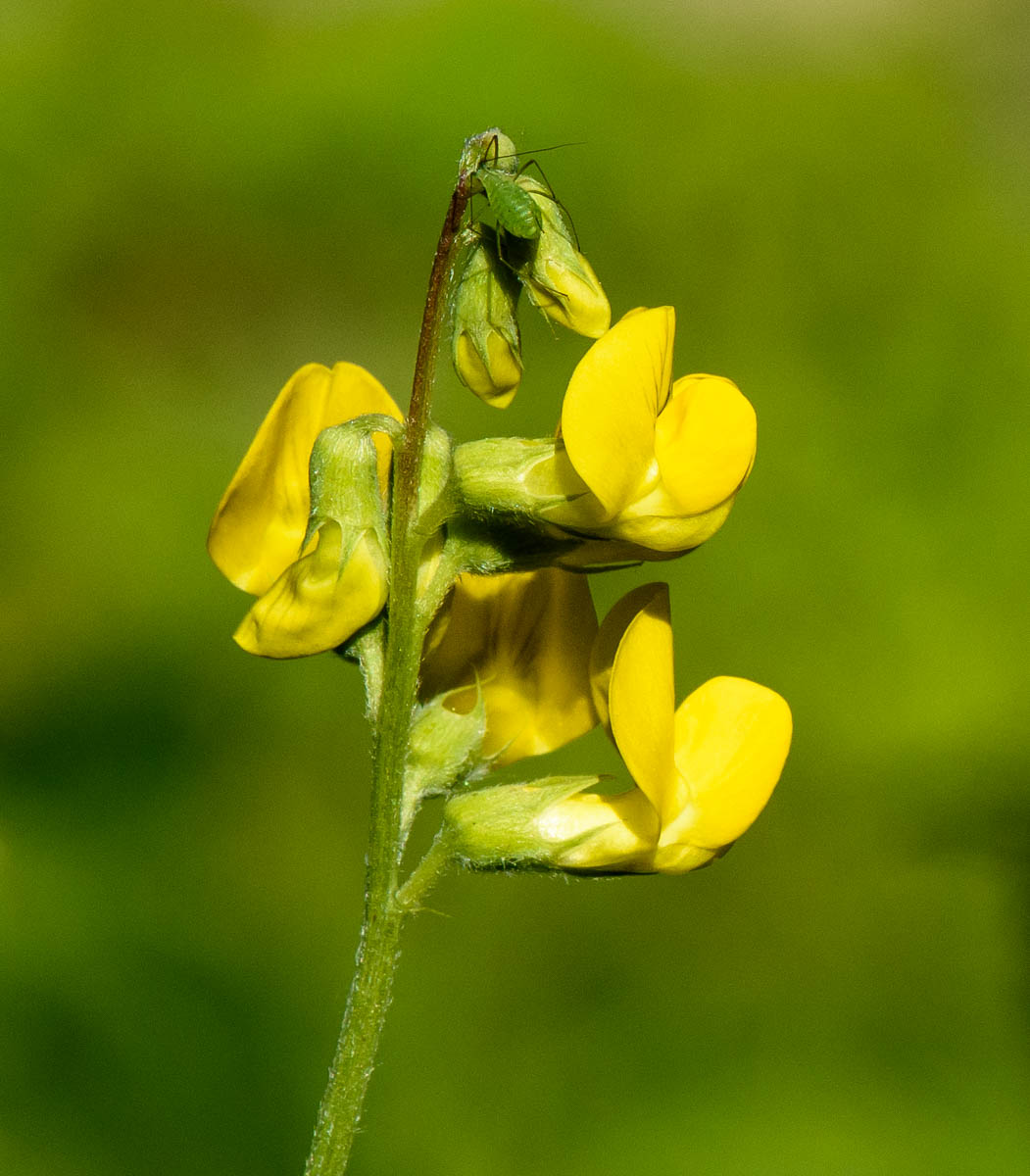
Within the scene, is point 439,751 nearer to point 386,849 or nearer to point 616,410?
point 386,849

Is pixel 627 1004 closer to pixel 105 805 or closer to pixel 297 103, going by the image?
pixel 105 805

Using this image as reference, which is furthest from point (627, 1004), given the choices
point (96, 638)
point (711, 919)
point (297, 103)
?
point (297, 103)

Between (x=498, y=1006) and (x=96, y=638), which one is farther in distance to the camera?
(x=96, y=638)

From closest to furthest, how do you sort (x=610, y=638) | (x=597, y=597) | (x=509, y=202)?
(x=509, y=202) < (x=610, y=638) < (x=597, y=597)

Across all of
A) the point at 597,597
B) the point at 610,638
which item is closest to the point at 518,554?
the point at 610,638

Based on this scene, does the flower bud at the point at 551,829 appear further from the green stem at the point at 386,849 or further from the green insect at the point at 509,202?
the green insect at the point at 509,202

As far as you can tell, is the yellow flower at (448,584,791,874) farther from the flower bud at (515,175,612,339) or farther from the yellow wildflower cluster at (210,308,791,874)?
the flower bud at (515,175,612,339)
